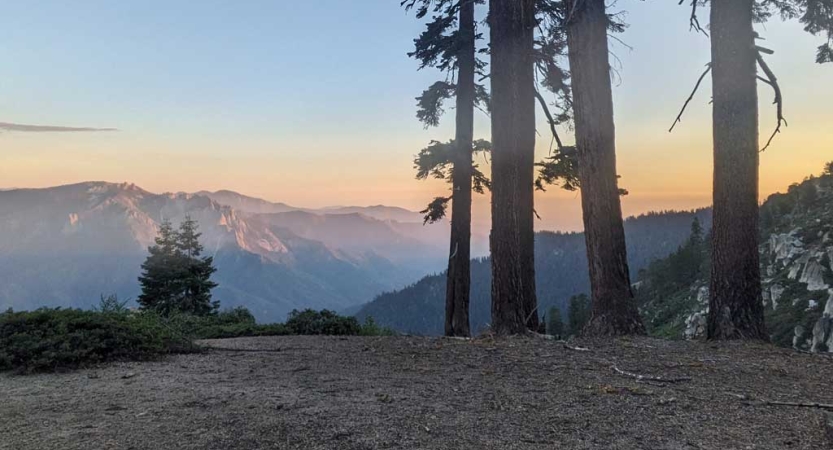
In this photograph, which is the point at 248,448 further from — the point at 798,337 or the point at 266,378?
→ the point at 798,337

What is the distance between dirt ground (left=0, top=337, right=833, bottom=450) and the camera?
3346 millimetres

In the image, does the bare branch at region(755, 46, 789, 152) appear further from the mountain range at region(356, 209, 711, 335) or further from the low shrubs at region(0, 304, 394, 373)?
the mountain range at region(356, 209, 711, 335)

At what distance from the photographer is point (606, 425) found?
3549 mm

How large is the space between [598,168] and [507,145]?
149 centimetres

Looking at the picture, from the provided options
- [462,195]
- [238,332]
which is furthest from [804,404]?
[462,195]

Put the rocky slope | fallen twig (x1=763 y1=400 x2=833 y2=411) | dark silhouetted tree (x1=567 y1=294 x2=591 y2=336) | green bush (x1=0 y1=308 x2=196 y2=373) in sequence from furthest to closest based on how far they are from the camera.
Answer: dark silhouetted tree (x1=567 y1=294 x2=591 y2=336) → the rocky slope → green bush (x1=0 y1=308 x2=196 y2=373) → fallen twig (x1=763 y1=400 x2=833 y2=411)

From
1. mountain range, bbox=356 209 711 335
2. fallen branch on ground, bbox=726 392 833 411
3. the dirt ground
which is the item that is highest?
fallen branch on ground, bbox=726 392 833 411

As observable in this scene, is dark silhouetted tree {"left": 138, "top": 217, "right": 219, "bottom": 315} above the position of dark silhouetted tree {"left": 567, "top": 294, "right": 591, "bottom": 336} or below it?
above

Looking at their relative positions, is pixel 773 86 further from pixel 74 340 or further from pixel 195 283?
pixel 195 283

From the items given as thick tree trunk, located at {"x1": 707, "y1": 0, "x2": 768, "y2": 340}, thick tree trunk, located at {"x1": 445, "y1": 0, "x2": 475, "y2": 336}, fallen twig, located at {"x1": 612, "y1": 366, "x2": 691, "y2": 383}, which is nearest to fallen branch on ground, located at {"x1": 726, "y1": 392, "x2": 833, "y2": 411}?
fallen twig, located at {"x1": 612, "y1": 366, "x2": 691, "y2": 383}

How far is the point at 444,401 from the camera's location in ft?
13.9

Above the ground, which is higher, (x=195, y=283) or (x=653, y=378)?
(x=653, y=378)

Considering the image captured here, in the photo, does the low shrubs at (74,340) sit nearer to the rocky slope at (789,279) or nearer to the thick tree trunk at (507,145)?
the thick tree trunk at (507,145)

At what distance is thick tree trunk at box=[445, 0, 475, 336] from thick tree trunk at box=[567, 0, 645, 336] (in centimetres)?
516
